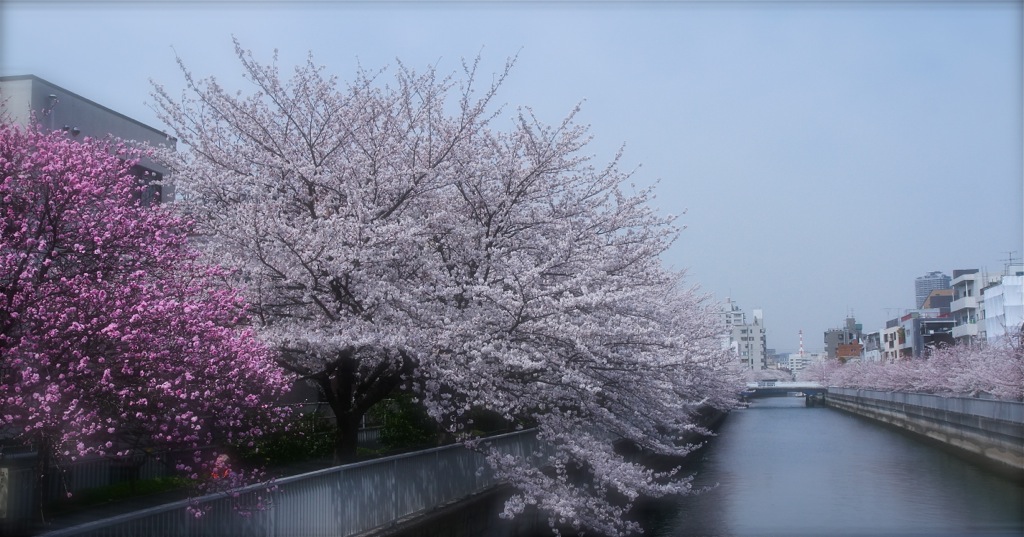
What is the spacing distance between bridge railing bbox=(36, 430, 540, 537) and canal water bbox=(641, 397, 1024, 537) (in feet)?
23.9

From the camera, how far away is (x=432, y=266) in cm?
1199

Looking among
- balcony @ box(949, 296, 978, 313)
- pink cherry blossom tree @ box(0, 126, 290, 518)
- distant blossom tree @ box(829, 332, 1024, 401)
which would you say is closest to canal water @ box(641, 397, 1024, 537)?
distant blossom tree @ box(829, 332, 1024, 401)

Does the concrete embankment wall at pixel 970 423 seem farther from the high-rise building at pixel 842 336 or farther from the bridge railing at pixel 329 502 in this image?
the high-rise building at pixel 842 336

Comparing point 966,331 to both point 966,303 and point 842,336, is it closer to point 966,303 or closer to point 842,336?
point 966,303

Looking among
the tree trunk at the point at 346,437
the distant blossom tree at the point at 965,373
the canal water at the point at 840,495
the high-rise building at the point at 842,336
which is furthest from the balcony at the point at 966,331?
the high-rise building at the point at 842,336

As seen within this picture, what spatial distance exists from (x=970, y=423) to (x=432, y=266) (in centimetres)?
3280

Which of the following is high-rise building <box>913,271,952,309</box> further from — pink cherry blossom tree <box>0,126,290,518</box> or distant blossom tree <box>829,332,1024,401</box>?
pink cherry blossom tree <box>0,126,290,518</box>

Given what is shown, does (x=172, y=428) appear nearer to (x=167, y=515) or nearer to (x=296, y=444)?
(x=167, y=515)

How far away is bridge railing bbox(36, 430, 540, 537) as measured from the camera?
7.47 m

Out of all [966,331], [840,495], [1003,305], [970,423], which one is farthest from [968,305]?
[840,495]

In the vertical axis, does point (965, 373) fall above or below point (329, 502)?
below

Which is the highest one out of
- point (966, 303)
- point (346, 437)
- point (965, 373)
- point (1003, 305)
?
point (966, 303)

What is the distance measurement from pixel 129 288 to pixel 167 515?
6.55 feet

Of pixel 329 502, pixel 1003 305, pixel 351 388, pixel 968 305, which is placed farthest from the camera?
pixel 968 305
